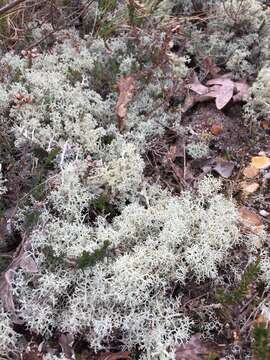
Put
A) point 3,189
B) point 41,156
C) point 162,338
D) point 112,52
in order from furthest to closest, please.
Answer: point 112,52
point 41,156
point 3,189
point 162,338

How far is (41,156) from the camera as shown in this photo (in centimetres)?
271

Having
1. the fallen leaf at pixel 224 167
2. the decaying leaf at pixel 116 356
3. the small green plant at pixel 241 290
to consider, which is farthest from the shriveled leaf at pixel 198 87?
the decaying leaf at pixel 116 356

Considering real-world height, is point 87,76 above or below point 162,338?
above

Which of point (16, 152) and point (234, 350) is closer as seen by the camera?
point (234, 350)

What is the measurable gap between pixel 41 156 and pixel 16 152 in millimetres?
161

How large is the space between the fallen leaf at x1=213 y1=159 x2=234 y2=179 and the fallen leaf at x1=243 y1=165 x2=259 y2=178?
0.27 feet

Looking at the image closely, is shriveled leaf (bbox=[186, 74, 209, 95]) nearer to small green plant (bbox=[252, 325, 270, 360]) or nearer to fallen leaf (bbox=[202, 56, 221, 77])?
fallen leaf (bbox=[202, 56, 221, 77])

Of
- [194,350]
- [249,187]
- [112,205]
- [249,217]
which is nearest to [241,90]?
[249,187]

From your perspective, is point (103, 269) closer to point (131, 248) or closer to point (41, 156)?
point (131, 248)

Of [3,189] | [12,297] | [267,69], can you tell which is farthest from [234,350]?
[267,69]

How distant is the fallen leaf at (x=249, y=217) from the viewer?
2535 millimetres

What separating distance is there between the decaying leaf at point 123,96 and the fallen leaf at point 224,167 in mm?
609

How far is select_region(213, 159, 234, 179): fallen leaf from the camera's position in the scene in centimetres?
277

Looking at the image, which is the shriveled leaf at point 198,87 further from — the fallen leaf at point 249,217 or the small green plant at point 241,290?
the small green plant at point 241,290
